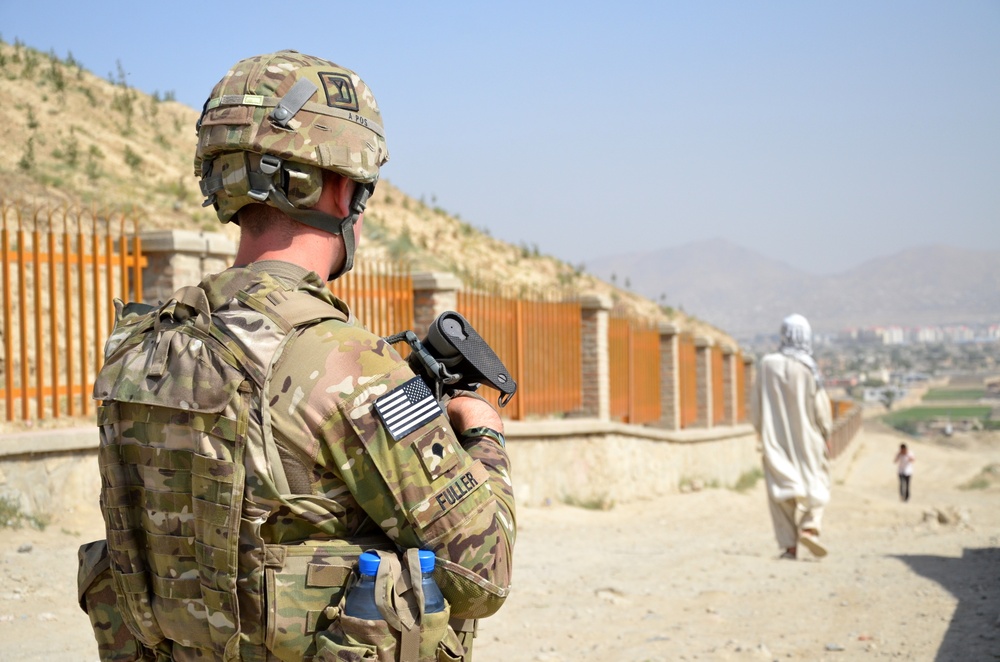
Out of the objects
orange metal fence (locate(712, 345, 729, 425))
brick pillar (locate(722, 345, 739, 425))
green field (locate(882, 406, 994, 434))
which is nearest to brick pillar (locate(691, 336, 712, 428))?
orange metal fence (locate(712, 345, 729, 425))

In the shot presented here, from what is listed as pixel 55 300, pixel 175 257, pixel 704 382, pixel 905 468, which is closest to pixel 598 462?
pixel 704 382

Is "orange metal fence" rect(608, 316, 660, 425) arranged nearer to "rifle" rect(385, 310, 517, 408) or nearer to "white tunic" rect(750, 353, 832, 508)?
"white tunic" rect(750, 353, 832, 508)

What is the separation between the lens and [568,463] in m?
12.5

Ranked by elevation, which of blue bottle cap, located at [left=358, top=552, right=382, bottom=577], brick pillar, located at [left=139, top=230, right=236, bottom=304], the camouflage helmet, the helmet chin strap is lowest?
blue bottle cap, located at [left=358, top=552, right=382, bottom=577]

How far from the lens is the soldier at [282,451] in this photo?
1746 millimetres

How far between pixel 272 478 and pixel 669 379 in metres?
15.9

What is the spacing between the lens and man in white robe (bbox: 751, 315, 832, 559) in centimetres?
897

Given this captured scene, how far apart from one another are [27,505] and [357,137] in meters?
6.00

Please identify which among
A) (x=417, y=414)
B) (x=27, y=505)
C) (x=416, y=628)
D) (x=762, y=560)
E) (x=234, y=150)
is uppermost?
(x=234, y=150)

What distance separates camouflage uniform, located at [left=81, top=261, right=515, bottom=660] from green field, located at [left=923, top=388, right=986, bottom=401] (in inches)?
3701

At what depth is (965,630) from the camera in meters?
5.84

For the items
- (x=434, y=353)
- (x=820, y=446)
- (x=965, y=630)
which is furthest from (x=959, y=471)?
(x=434, y=353)

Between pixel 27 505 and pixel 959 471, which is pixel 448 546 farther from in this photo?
pixel 959 471

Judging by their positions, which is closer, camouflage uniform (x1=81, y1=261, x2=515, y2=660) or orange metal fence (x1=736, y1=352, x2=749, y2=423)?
camouflage uniform (x1=81, y1=261, x2=515, y2=660)
